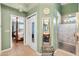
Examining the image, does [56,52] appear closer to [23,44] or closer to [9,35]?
[23,44]

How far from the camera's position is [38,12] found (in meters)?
1.51

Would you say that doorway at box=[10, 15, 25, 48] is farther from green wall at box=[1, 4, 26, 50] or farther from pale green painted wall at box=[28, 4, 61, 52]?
pale green painted wall at box=[28, 4, 61, 52]

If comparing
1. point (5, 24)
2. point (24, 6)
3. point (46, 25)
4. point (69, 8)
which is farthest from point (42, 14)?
point (5, 24)

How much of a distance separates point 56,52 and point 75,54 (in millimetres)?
262

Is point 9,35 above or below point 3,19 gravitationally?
below

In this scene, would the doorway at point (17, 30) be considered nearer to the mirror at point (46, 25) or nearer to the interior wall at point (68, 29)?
the mirror at point (46, 25)

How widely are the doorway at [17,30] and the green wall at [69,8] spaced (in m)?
0.59

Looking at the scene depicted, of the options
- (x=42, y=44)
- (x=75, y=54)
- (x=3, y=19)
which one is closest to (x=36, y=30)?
(x=42, y=44)

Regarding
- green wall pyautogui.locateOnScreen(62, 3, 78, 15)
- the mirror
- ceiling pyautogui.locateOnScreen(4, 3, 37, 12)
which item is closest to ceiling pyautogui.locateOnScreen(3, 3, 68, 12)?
ceiling pyautogui.locateOnScreen(4, 3, 37, 12)

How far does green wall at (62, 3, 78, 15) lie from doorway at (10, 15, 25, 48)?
59cm

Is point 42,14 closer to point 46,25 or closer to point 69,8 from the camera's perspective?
point 46,25

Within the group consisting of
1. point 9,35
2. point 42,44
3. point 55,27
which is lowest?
point 42,44

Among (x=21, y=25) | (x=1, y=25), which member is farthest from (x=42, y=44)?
(x=1, y=25)

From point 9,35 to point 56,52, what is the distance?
0.71 m
